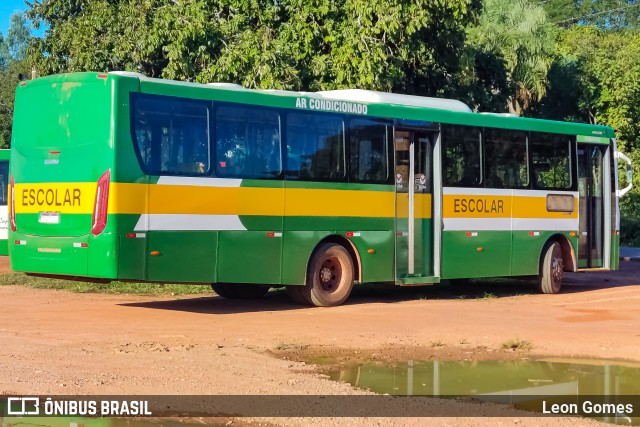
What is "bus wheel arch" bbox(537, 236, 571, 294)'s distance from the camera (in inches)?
841

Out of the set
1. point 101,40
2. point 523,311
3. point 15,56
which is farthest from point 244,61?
point 15,56

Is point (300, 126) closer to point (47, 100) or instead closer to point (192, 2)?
point (47, 100)

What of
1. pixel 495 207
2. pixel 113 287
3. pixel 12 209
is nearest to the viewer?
pixel 12 209

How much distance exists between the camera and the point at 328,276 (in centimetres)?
1725

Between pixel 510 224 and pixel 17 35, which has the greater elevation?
pixel 17 35

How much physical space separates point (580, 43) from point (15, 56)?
180 ft

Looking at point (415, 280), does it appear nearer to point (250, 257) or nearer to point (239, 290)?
point (239, 290)

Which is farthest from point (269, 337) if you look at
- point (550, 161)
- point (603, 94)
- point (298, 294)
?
point (603, 94)

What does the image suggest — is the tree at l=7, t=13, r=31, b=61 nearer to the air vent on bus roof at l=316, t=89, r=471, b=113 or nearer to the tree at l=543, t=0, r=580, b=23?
the tree at l=543, t=0, r=580, b=23

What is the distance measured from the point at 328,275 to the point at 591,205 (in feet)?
24.9

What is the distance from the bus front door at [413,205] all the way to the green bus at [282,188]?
29mm

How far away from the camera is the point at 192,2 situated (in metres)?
28.2

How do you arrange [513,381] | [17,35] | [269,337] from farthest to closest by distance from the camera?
[17,35]
[269,337]
[513,381]

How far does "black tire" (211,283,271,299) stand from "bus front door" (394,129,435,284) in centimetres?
236
